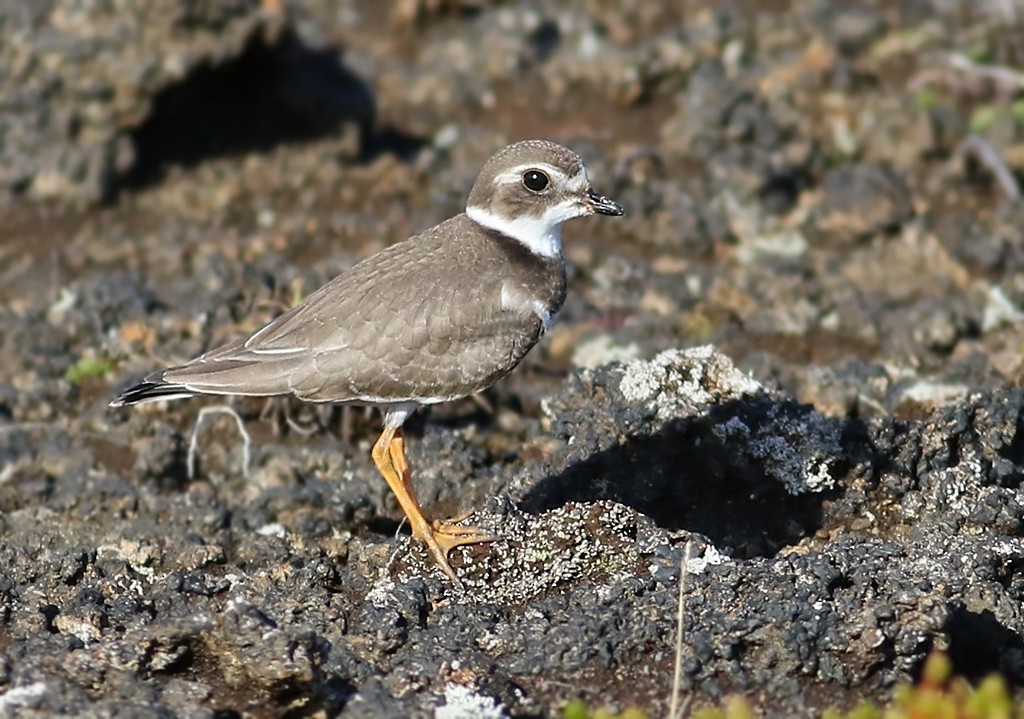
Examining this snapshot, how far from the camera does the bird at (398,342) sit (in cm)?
714

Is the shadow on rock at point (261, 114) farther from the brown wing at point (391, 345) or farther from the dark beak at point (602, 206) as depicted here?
the brown wing at point (391, 345)

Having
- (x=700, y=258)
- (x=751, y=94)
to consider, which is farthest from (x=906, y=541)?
(x=751, y=94)

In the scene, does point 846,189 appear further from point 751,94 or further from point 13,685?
point 13,685

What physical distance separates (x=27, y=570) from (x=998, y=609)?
160 inches

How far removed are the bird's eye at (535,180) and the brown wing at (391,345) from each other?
0.57 m

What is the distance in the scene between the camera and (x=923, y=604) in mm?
5738

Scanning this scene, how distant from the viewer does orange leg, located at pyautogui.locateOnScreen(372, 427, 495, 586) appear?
6.51 m

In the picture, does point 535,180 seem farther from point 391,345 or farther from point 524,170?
point 391,345

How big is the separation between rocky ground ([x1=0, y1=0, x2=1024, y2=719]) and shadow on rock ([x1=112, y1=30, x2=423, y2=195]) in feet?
0.10

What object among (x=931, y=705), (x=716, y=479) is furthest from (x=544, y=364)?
(x=931, y=705)

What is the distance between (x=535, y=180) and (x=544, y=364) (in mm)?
2274

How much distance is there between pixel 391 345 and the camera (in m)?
7.11

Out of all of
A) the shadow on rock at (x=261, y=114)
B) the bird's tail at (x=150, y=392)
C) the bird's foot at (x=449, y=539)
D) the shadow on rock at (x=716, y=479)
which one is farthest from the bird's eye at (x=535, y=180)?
the shadow on rock at (x=261, y=114)

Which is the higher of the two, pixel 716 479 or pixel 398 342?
pixel 398 342
